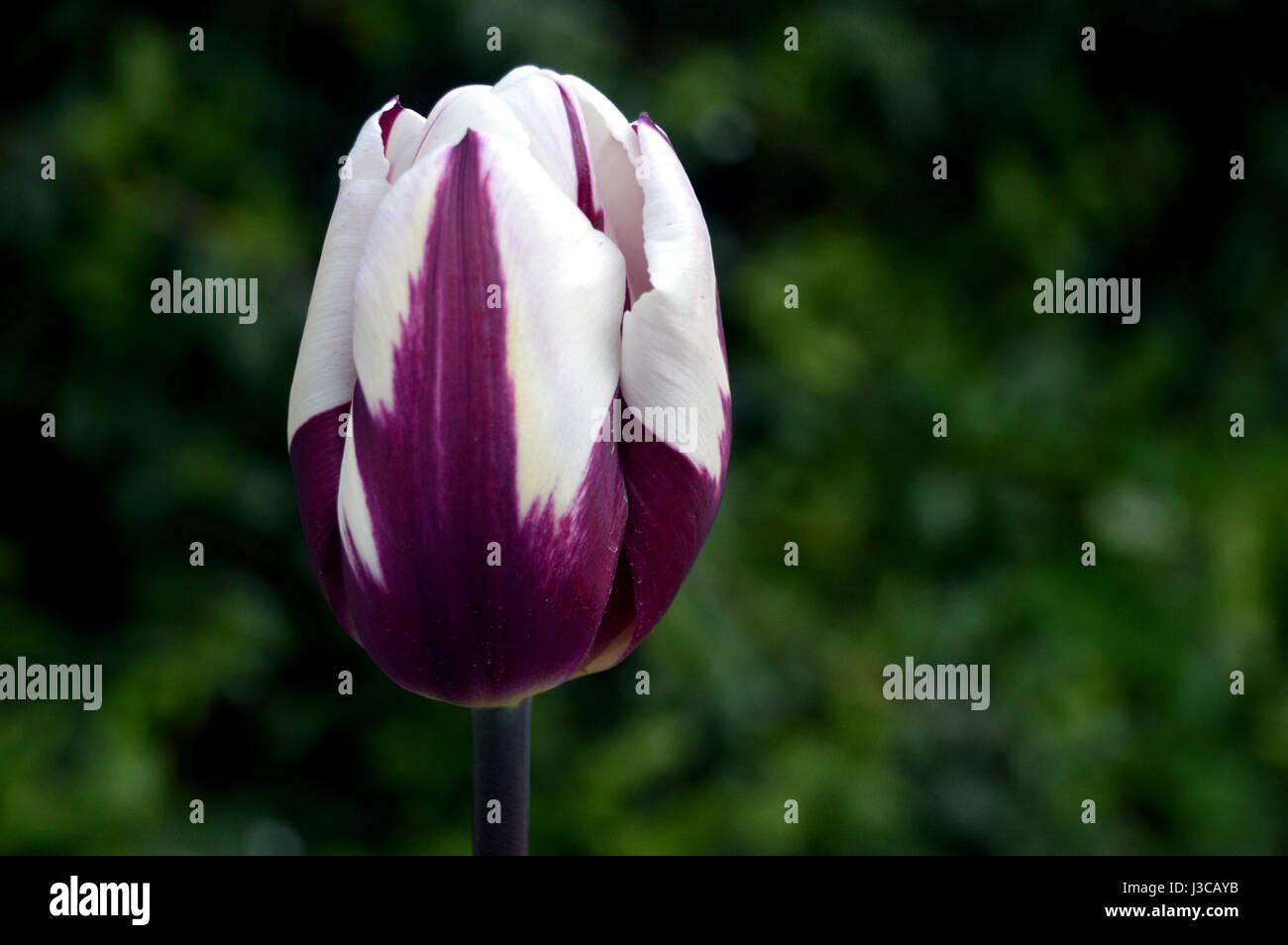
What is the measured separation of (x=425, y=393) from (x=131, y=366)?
35.2 inches

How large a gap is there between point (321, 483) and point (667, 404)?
0.27ft

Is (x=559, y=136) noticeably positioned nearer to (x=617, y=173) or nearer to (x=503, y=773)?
(x=617, y=173)

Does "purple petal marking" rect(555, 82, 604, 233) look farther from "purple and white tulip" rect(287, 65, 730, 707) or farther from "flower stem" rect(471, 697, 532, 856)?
"flower stem" rect(471, 697, 532, 856)

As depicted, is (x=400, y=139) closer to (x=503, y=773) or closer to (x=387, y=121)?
(x=387, y=121)

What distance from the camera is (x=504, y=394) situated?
28 cm

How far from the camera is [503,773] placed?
0.30m

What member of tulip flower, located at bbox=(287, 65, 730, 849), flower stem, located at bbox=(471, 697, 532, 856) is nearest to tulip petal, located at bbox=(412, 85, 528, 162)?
tulip flower, located at bbox=(287, 65, 730, 849)

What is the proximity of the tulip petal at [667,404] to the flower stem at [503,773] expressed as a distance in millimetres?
27

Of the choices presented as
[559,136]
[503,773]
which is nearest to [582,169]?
[559,136]

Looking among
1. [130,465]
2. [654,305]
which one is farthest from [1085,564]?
[654,305]

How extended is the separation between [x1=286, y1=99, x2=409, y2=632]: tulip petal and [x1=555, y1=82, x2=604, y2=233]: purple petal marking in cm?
4

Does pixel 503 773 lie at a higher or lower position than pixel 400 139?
lower

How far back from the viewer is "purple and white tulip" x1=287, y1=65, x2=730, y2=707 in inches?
11.2

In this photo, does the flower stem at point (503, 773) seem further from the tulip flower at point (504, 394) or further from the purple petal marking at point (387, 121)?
the purple petal marking at point (387, 121)
